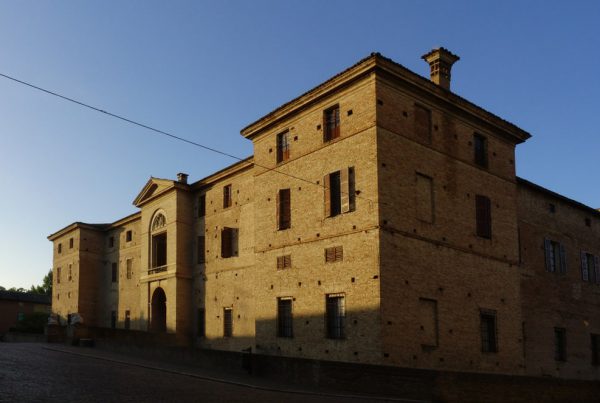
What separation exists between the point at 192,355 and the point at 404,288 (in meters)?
9.50

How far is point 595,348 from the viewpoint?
33.7 metres

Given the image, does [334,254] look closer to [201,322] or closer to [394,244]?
[394,244]

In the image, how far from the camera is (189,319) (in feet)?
118

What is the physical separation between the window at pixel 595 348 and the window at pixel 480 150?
13572 mm

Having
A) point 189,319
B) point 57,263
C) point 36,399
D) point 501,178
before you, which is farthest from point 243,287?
point 57,263

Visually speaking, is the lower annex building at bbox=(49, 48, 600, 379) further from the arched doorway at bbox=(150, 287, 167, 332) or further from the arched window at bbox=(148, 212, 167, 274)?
the arched window at bbox=(148, 212, 167, 274)

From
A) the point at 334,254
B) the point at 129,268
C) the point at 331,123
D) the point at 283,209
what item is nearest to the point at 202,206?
the point at 283,209

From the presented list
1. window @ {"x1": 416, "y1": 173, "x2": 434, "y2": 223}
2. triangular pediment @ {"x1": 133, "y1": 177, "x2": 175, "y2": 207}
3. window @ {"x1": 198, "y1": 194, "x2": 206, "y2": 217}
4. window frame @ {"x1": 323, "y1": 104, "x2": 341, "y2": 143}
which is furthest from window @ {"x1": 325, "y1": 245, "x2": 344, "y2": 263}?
triangular pediment @ {"x1": 133, "y1": 177, "x2": 175, "y2": 207}

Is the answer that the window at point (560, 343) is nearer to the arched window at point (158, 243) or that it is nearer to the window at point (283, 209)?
the window at point (283, 209)

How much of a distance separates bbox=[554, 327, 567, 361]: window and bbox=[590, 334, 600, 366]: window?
113 inches

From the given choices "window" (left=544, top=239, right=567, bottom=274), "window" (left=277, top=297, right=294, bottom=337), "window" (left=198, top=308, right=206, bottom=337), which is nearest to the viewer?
"window" (left=277, top=297, right=294, bottom=337)

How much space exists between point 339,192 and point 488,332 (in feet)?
29.0

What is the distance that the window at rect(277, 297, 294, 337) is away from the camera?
25.5m

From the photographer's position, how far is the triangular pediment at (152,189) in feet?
124
